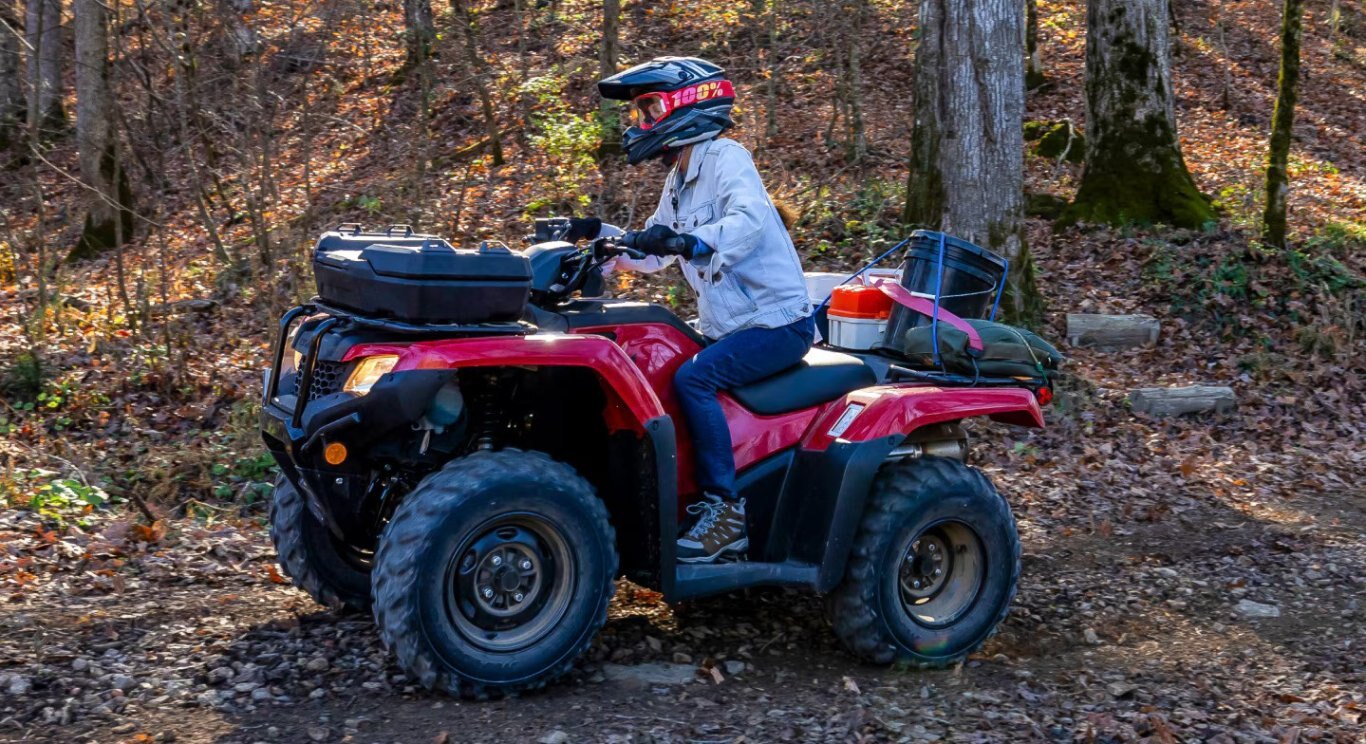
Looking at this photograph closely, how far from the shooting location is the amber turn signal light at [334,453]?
423 centimetres

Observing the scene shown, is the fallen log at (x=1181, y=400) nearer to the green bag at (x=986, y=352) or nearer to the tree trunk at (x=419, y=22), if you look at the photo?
the green bag at (x=986, y=352)

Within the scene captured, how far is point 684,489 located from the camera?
519cm

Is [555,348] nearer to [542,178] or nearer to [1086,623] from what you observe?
[1086,623]

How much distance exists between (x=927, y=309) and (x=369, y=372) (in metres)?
2.58

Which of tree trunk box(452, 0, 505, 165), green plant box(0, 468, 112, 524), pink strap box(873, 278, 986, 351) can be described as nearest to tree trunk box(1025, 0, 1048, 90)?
tree trunk box(452, 0, 505, 165)

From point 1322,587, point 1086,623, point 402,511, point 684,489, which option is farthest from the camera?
point 1322,587

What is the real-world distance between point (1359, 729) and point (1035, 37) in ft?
55.4

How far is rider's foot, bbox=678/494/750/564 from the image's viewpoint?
5062 mm

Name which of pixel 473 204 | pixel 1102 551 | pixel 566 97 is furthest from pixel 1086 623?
pixel 566 97

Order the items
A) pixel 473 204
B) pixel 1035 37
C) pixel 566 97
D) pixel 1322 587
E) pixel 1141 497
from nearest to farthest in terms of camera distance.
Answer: pixel 1322 587 < pixel 1141 497 < pixel 473 204 < pixel 566 97 < pixel 1035 37

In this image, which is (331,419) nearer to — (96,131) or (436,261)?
(436,261)

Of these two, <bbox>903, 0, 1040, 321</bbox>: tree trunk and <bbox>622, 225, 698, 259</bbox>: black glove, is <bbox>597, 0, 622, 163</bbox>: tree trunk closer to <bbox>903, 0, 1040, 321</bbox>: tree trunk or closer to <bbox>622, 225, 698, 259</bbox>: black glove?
<bbox>903, 0, 1040, 321</bbox>: tree trunk

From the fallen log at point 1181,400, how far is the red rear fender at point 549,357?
6407mm

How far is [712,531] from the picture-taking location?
510 centimetres
